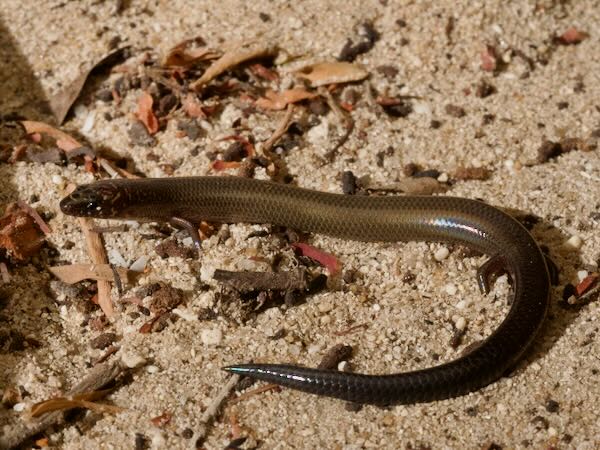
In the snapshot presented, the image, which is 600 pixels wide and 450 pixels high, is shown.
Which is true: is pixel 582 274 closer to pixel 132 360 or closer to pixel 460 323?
pixel 460 323

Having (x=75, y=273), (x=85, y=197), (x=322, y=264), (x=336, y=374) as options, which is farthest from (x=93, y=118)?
(x=336, y=374)

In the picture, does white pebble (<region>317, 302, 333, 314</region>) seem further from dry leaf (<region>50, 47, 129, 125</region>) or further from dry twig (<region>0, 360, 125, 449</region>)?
Result: dry leaf (<region>50, 47, 129, 125</region>)

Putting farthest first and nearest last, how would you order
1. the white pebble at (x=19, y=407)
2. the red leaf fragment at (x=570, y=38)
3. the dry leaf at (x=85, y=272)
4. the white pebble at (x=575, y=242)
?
the red leaf fragment at (x=570, y=38), the white pebble at (x=575, y=242), the dry leaf at (x=85, y=272), the white pebble at (x=19, y=407)

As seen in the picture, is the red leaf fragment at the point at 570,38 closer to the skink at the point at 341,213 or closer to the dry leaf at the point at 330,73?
the dry leaf at the point at 330,73

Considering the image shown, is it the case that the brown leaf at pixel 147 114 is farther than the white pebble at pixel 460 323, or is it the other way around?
the brown leaf at pixel 147 114

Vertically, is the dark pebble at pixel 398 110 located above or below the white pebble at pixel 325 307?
above

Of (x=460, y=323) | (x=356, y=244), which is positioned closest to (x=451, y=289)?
(x=460, y=323)

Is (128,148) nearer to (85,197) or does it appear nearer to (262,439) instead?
(85,197)

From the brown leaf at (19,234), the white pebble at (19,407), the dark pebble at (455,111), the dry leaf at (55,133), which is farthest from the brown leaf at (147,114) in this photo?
the white pebble at (19,407)

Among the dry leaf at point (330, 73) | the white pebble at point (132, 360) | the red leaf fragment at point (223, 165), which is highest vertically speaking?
the dry leaf at point (330, 73)
